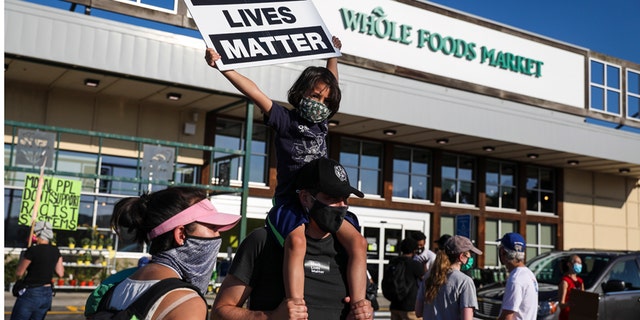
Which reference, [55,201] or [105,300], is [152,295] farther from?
[55,201]

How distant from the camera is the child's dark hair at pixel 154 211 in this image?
2633mm

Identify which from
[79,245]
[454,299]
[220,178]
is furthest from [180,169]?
[454,299]

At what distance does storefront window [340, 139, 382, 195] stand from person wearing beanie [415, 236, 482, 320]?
15.2 m

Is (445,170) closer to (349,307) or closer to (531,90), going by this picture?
(531,90)

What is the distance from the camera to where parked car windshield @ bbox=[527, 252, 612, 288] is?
9.52 meters

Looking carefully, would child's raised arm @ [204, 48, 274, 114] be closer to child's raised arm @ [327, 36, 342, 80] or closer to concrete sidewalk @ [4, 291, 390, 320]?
child's raised arm @ [327, 36, 342, 80]

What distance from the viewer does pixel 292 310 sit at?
2.63 meters

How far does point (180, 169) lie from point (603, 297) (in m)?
12.2

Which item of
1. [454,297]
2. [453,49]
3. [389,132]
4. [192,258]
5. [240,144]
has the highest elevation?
[453,49]

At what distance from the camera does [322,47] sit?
354 centimetres

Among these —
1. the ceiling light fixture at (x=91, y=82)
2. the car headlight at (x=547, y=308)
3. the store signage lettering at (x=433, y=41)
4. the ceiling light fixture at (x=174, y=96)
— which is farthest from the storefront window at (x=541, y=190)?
the car headlight at (x=547, y=308)

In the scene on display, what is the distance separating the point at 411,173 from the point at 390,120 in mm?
4722

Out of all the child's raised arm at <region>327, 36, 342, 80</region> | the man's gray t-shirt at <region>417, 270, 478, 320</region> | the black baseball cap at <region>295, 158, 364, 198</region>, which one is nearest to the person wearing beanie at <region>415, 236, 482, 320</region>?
the man's gray t-shirt at <region>417, 270, 478, 320</region>

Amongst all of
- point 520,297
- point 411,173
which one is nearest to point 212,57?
point 520,297
